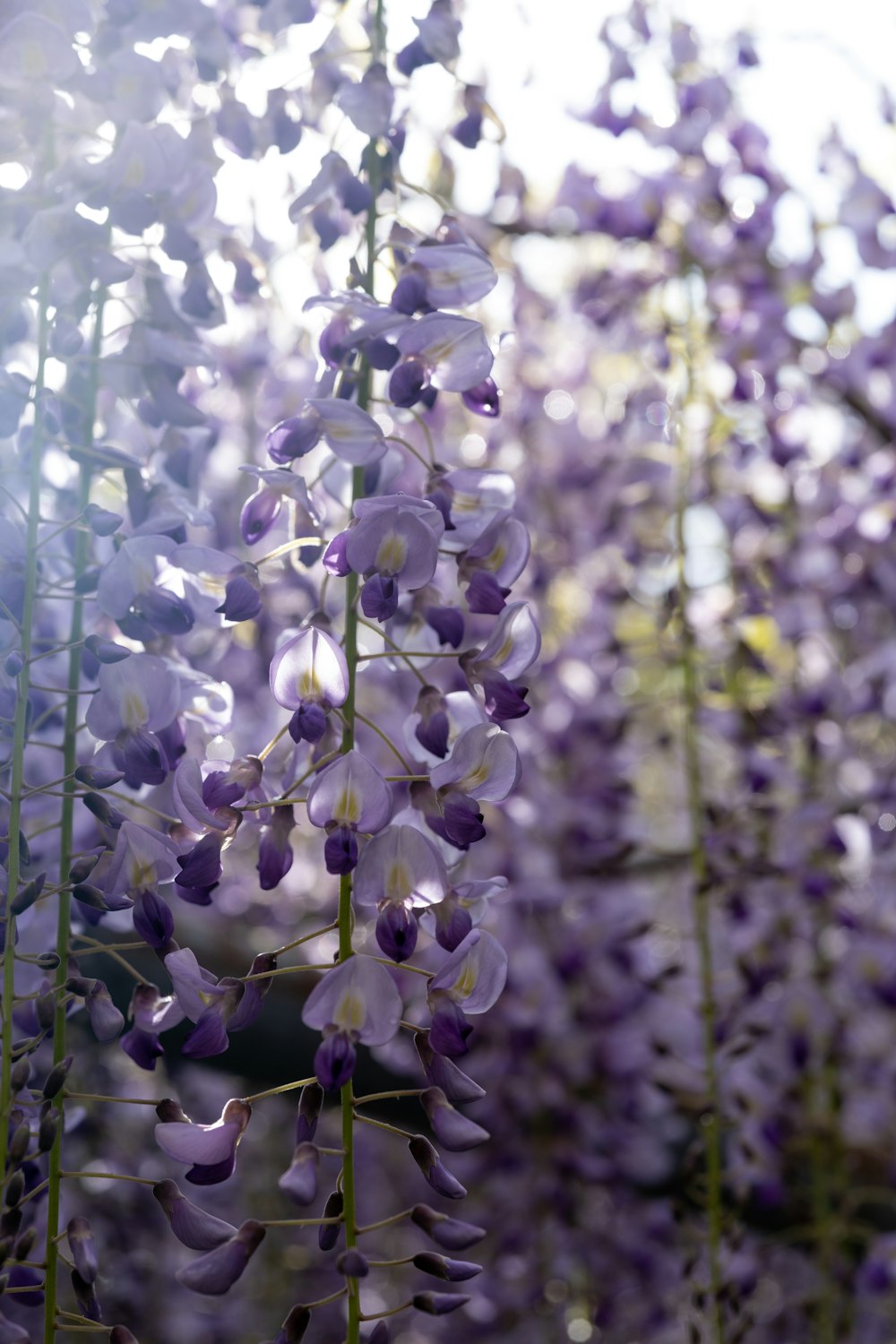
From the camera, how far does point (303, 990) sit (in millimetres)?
3281

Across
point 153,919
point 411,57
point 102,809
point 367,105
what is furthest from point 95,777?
point 411,57

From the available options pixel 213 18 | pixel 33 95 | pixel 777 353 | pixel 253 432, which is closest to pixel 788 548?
pixel 777 353

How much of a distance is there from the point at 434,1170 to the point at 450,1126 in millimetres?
41

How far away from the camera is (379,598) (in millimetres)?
1133

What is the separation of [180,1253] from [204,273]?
3.04m

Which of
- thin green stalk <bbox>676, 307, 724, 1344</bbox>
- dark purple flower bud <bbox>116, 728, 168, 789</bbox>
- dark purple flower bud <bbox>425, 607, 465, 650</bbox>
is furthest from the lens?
thin green stalk <bbox>676, 307, 724, 1344</bbox>

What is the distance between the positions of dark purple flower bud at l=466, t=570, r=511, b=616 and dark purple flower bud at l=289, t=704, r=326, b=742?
0.20m

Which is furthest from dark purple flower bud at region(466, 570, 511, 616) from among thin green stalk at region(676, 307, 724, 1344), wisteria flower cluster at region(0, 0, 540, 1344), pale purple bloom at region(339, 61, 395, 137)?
thin green stalk at region(676, 307, 724, 1344)

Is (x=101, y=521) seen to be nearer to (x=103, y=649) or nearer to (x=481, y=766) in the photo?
(x=103, y=649)

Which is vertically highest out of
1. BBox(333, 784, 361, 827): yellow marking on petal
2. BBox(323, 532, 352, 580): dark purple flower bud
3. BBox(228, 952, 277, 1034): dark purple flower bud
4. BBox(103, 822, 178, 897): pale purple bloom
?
BBox(323, 532, 352, 580): dark purple flower bud

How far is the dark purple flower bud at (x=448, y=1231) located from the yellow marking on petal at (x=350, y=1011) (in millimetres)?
147

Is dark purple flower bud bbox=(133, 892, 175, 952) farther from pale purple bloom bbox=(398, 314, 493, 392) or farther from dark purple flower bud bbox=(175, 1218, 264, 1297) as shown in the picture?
pale purple bloom bbox=(398, 314, 493, 392)

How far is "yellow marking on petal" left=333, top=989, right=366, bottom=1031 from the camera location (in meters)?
1.06

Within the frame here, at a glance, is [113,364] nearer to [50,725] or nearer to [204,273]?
Answer: [204,273]
